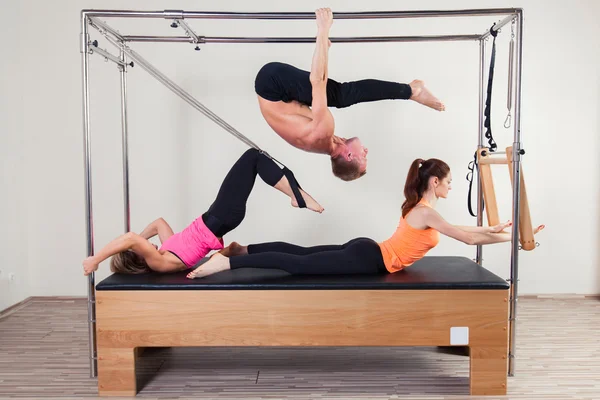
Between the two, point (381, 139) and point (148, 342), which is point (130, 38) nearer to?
point (148, 342)

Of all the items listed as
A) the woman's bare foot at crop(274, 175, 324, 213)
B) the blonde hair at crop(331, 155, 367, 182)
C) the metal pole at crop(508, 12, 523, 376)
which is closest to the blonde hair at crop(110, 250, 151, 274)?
the woman's bare foot at crop(274, 175, 324, 213)

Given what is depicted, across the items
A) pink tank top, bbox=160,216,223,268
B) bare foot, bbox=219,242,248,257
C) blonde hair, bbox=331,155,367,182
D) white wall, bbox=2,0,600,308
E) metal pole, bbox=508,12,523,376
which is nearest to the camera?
metal pole, bbox=508,12,523,376

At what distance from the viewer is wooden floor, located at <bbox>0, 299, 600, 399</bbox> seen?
277cm

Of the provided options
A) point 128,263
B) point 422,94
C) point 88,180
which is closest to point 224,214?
point 128,263

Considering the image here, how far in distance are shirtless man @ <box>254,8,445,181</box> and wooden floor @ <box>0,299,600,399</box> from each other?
1066 mm

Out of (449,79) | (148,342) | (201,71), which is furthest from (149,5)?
(148,342)

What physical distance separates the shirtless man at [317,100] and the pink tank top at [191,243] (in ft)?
2.20

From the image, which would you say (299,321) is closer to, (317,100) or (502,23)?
(317,100)

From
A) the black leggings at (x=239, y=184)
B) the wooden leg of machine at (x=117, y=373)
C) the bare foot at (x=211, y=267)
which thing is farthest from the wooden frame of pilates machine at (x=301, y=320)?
the black leggings at (x=239, y=184)

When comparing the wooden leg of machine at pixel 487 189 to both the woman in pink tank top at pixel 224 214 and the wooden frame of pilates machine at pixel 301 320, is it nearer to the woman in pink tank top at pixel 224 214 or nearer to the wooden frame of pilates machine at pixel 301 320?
the wooden frame of pilates machine at pixel 301 320

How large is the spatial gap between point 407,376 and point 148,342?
131 centimetres

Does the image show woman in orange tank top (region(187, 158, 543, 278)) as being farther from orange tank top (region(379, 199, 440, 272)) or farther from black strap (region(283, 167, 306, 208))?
black strap (region(283, 167, 306, 208))

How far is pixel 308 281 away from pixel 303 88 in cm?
98

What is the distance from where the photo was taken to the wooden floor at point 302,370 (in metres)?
2.77
